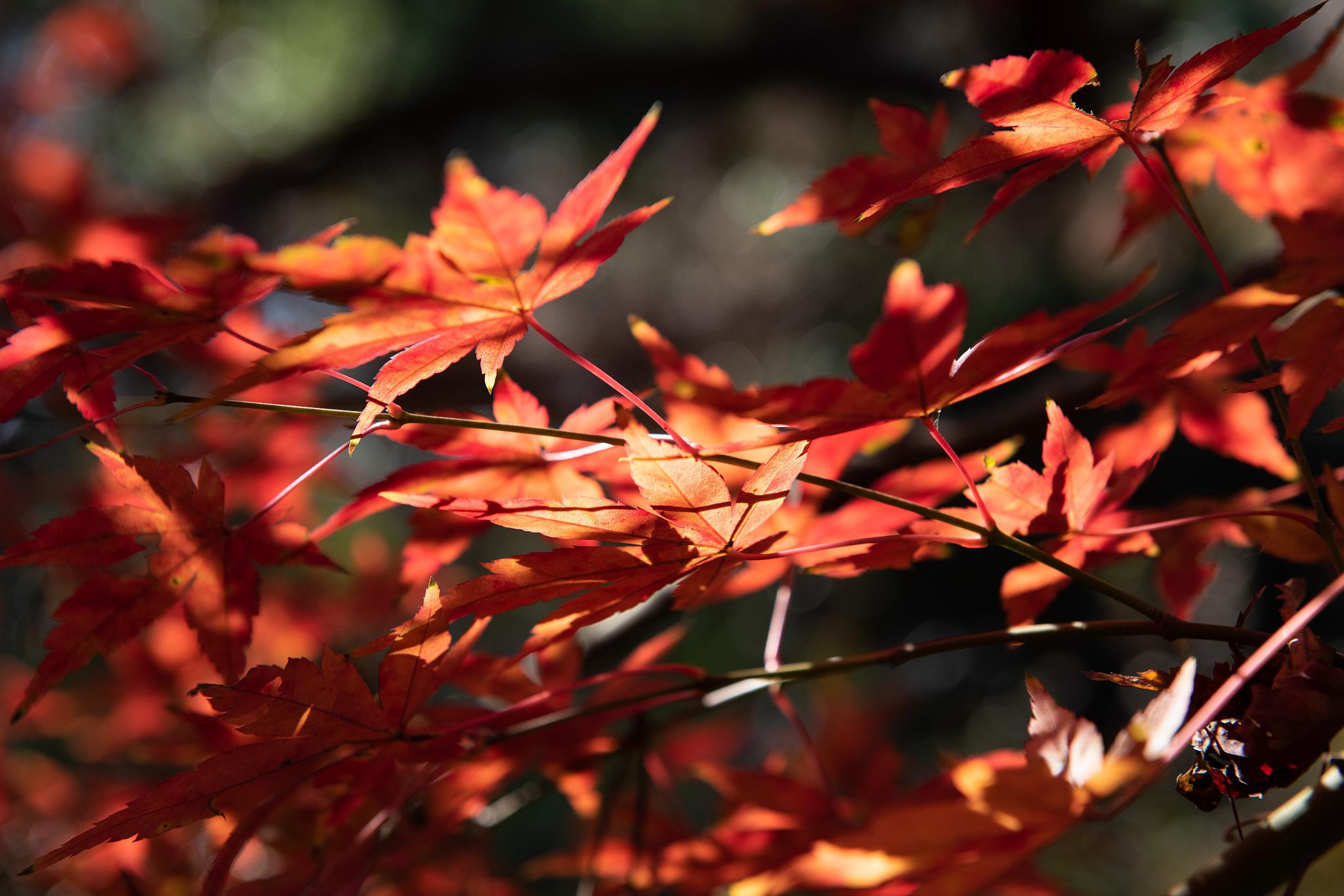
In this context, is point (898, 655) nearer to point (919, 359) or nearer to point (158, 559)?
point (919, 359)

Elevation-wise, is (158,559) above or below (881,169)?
below

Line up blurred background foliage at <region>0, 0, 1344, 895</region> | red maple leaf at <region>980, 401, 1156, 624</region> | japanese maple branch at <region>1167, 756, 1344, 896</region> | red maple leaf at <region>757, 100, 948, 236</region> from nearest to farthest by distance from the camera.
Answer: japanese maple branch at <region>1167, 756, 1344, 896</region> → red maple leaf at <region>980, 401, 1156, 624</region> → red maple leaf at <region>757, 100, 948, 236</region> → blurred background foliage at <region>0, 0, 1344, 895</region>

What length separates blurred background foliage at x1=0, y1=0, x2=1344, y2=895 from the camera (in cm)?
219

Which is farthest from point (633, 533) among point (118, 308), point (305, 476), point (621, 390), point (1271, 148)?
point (1271, 148)

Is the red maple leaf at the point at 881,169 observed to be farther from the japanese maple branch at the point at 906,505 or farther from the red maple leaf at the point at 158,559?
the red maple leaf at the point at 158,559

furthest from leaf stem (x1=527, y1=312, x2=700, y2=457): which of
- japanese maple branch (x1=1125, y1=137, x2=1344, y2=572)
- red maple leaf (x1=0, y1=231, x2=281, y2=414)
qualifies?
japanese maple branch (x1=1125, y1=137, x2=1344, y2=572)

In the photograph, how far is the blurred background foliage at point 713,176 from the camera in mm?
2186

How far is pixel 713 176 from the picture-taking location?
13.8 ft

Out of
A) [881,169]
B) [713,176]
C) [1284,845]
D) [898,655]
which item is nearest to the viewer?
[1284,845]

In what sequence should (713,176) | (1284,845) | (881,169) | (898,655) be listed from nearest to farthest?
1. (1284,845)
2. (898,655)
3. (881,169)
4. (713,176)

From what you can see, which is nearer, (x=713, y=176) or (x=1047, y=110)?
(x=1047, y=110)

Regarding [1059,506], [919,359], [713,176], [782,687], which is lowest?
[713,176]

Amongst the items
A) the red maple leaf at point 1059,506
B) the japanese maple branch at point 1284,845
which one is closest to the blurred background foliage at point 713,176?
the red maple leaf at point 1059,506

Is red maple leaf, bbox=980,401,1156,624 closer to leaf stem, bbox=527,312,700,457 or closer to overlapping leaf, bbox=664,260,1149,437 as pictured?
overlapping leaf, bbox=664,260,1149,437
